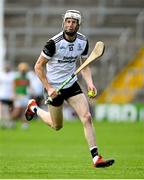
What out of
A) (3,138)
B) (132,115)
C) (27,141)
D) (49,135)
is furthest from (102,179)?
(132,115)

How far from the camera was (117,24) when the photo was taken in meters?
38.9

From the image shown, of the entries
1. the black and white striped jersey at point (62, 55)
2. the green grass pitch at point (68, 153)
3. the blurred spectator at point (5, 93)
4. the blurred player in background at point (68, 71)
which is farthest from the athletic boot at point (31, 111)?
the blurred spectator at point (5, 93)

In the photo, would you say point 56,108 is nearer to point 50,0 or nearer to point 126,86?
point 126,86

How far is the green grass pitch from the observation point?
41.1 ft

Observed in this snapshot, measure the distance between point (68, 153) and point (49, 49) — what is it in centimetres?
488

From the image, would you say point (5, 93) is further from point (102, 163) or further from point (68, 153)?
point (102, 163)

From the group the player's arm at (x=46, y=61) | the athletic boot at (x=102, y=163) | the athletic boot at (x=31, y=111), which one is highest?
the player's arm at (x=46, y=61)

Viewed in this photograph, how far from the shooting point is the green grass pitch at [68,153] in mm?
12539

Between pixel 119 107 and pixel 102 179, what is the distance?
24093 millimetres

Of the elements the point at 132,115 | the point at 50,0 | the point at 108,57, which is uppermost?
the point at 50,0

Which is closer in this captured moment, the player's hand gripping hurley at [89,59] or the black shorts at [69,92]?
the player's hand gripping hurley at [89,59]

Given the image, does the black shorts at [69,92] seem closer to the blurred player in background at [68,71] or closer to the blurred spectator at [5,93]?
the blurred player in background at [68,71]

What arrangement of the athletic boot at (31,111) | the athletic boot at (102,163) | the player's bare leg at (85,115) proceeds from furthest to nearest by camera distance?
1. the athletic boot at (31,111)
2. the player's bare leg at (85,115)
3. the athletic boot at (102,163)

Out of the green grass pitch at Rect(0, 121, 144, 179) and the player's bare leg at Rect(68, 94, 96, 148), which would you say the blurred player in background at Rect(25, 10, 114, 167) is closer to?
the player's bare leg at Rect(68, 94, 96, 148)
